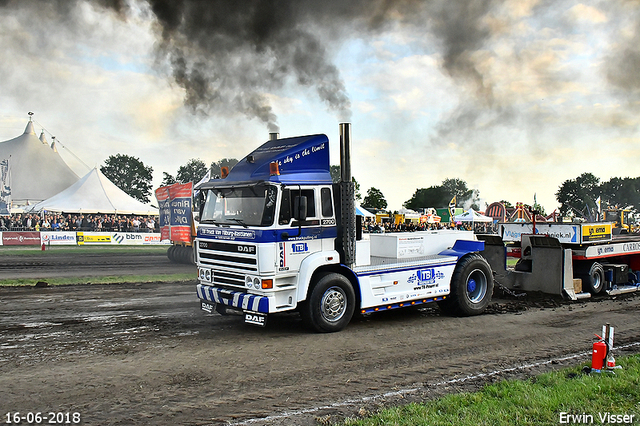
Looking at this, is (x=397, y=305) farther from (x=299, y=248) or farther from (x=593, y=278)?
(x=593, y=278)

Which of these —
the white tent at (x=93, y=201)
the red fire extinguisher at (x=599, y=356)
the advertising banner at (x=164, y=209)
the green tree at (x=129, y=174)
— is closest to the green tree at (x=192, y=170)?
the green tree at (x=129, y=174)

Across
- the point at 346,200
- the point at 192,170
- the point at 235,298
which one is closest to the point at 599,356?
the point at 346,200

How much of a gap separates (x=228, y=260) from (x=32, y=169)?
5445cm

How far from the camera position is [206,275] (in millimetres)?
8531

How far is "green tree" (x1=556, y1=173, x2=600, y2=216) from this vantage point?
91.8m

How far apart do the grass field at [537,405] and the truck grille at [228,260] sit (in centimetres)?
360

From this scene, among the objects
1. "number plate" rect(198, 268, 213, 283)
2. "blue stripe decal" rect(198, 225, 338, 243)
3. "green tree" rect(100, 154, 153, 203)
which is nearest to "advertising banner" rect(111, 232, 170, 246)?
"number plate" rect(198, 268, 213, 283)

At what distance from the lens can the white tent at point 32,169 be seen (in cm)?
5191

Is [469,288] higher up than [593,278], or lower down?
higher up

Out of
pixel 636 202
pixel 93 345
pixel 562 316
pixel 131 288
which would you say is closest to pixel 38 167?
pixel 131 288

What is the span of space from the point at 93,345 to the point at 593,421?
6887 millimetres

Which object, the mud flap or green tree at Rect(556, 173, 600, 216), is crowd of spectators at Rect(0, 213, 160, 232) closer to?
the mud flap

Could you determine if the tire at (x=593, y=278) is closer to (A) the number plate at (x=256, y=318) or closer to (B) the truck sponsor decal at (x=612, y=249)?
(B) the truck sponsor decal at (x=612, y=249)

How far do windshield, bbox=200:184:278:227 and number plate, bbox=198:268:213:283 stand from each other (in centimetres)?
91
